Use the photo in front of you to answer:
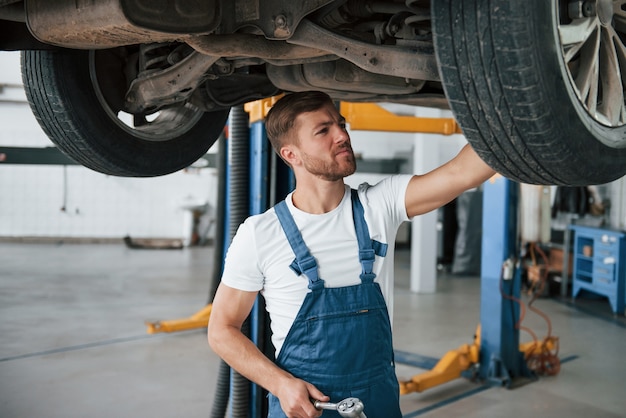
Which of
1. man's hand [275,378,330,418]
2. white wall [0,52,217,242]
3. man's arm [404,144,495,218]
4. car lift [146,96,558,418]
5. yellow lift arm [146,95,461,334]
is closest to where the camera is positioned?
man's hand [275,378,330,418]

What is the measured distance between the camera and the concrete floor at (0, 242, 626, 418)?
3824 millimetres

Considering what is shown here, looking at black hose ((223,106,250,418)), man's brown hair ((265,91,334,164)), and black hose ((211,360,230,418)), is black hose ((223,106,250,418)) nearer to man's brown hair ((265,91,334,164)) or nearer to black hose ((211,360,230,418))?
black hose ((211,360,230,418))

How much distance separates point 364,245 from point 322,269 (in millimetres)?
134

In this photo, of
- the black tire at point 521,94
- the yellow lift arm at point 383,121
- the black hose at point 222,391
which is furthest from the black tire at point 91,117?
the yellow lift arm at point 383,121

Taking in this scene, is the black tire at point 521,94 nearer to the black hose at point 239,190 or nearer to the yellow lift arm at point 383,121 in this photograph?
the black hose at point 239,190

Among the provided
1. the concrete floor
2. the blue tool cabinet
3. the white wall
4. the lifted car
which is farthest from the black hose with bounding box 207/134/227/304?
the white wall

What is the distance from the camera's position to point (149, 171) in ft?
7.47

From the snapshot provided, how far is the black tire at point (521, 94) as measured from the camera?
1.25 m

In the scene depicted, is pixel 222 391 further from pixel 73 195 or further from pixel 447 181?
pixel 73 195

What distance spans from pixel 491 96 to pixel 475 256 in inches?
296

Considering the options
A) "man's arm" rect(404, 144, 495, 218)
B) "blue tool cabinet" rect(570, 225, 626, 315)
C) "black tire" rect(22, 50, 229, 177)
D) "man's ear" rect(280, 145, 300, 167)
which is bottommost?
"blue tool cabinet" rect(570, 225, 626, 315)

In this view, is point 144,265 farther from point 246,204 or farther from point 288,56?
point 288,56

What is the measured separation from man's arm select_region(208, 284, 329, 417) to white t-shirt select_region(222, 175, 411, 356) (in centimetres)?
5

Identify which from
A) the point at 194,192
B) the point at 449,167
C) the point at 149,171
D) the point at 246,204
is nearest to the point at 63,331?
the point at 246,204
